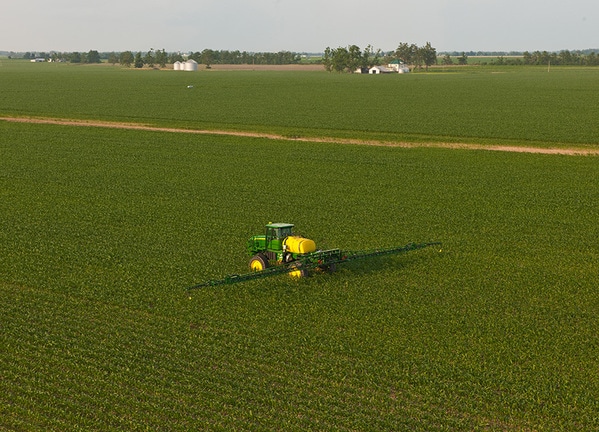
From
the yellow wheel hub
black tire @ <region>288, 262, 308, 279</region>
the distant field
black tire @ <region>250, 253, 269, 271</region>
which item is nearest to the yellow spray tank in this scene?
black tire @ <region>288, 262, 308, 279</region>

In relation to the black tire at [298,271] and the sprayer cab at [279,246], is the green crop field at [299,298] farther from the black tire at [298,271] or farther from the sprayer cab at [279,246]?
the sprayer cab at [279,246]

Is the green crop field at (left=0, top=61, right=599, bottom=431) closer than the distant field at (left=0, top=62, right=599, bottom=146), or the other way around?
the green crop field at (left=0, top=61, right=599, bottom=431)

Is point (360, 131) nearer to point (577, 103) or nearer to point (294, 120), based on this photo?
point (294, 120)

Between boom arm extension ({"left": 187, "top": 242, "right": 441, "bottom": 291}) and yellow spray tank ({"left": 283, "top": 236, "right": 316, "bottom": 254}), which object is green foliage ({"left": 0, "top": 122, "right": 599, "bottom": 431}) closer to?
boom arm extension ({"left": 187, "top": 242, "right": 441, "bottom": 291})

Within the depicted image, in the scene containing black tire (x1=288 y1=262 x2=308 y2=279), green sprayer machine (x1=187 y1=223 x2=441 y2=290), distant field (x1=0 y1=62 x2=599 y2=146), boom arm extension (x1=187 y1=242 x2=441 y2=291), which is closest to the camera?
boom arm extension (x1=187 y1=242 x2=441 y2=291)

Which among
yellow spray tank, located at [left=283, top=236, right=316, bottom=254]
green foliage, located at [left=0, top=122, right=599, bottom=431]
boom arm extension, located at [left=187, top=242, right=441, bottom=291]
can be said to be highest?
yellow spray tank, located at [left=283, top=236, right=316, bottom=254]

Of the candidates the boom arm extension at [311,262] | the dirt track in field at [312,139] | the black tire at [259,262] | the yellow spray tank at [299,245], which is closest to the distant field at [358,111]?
the dirt track in field at [312,139]
